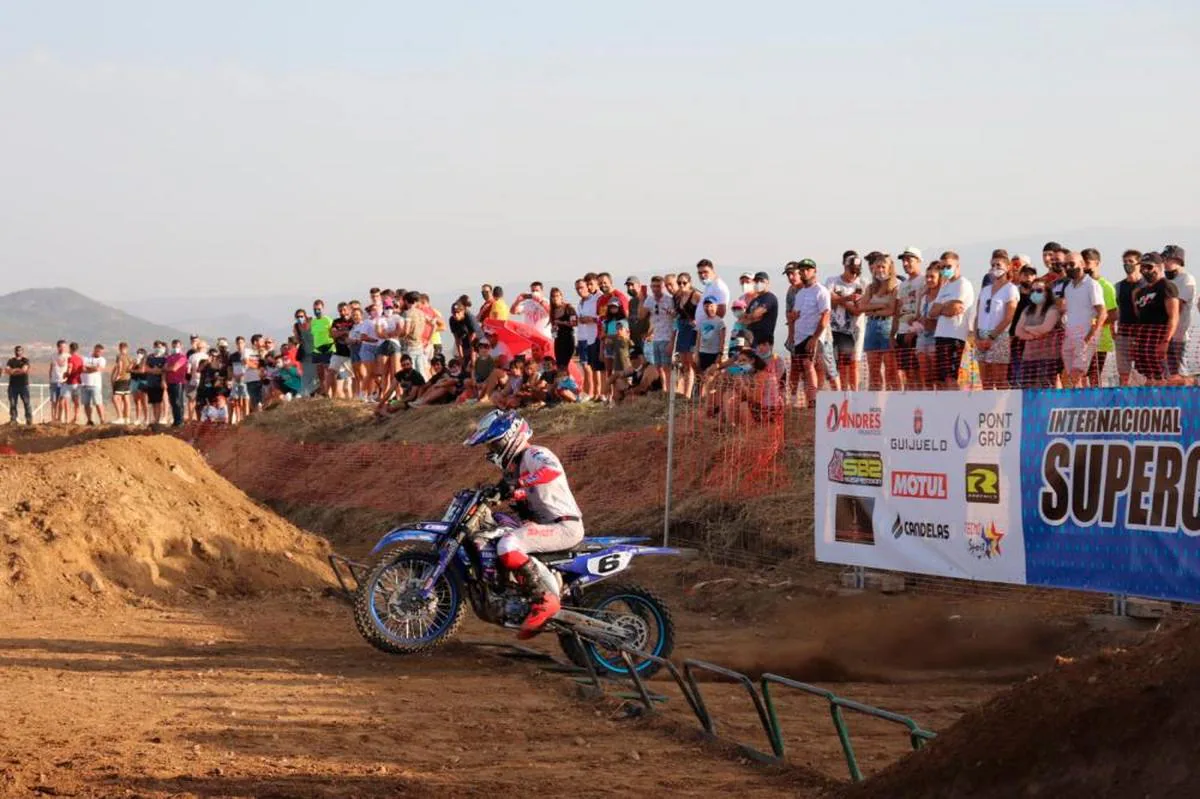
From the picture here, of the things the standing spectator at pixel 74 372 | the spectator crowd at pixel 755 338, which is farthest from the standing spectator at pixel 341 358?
the standing spectator at pixel 74 372

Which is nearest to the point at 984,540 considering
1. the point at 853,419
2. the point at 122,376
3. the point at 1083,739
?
the point at 853,419

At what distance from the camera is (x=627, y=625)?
12352mm

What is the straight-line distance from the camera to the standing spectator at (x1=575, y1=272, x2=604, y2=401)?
2281cm

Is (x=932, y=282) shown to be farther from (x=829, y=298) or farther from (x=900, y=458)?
(x=900, y=458)

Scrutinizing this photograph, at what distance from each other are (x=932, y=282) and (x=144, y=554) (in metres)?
9.25

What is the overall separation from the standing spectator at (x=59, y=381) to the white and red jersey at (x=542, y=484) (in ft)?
86.0

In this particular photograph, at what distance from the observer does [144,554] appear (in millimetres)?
17312

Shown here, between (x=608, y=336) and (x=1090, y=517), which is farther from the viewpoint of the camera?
(x=608, y=336)

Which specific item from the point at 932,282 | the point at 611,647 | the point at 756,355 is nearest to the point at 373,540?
the point at 756,355

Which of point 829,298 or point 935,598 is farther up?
point 829,298

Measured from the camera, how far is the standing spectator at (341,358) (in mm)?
29031

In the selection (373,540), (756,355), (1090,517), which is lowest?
(373,540)

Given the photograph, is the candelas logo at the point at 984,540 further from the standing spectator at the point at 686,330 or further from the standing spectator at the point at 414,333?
the standing spectator at the point at 414,333

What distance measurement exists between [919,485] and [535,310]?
1127 centimetres
